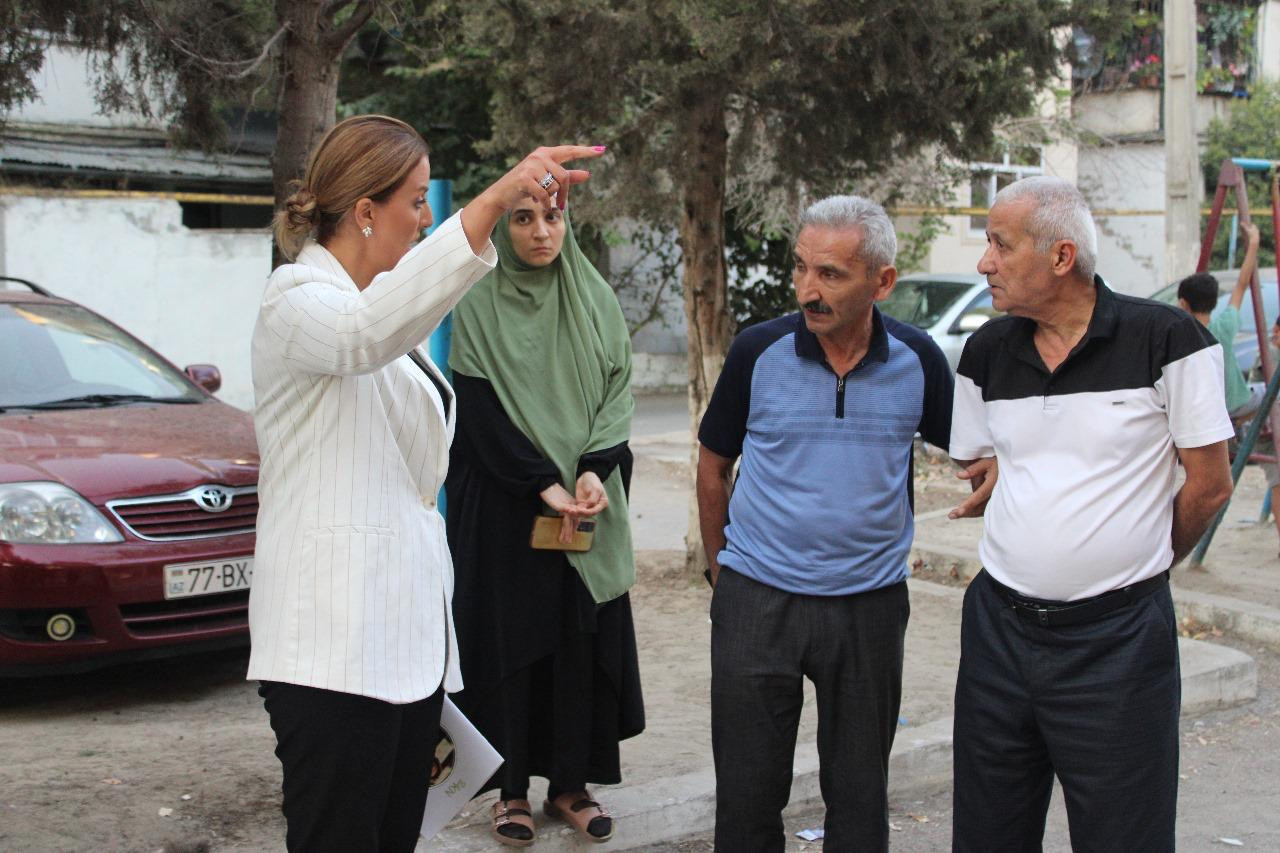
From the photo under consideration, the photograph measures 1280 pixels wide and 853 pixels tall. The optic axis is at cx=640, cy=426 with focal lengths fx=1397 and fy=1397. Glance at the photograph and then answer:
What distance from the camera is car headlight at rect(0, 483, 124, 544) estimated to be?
530 cm

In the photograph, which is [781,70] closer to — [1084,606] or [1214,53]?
[1084,606]

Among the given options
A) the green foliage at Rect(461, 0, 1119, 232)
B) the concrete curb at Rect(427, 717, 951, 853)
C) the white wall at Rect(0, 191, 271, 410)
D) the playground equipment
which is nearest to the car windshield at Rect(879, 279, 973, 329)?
the playground equipment

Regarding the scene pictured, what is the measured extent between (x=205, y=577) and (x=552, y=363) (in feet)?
7.15

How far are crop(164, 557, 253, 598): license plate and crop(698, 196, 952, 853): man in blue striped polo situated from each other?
273 centimetres

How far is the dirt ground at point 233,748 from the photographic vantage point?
4.21 m

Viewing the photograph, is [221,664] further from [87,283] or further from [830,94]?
[87,283]

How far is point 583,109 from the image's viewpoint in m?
7.29

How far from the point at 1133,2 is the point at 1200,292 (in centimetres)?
171

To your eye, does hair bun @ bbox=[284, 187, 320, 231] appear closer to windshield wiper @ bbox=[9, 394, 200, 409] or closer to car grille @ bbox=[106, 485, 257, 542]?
car grille @ bbox=[106, 485, 257, 542]

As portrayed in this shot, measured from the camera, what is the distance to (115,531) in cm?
544

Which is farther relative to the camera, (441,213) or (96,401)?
(96,401)

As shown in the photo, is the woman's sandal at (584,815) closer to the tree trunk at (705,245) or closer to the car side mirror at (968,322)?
the tree trunk at (705,245)

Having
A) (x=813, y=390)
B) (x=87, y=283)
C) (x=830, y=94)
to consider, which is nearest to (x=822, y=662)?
(x=813, y=390)

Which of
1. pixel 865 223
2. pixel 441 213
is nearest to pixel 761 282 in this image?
pixel 441 213
